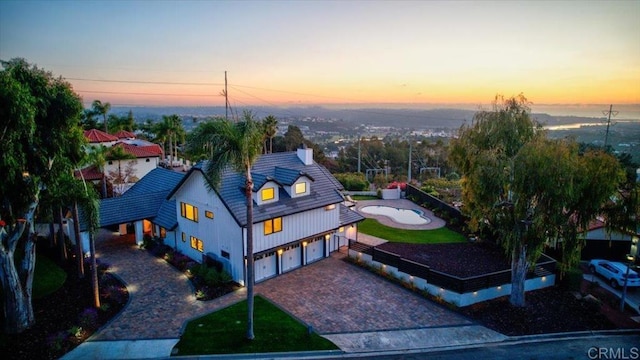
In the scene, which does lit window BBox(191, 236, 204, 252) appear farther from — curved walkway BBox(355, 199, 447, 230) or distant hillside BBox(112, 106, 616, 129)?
distant hillside BBox(112, 106, 616, 129)

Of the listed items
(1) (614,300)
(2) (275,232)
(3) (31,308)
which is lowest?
(1) (614,300)

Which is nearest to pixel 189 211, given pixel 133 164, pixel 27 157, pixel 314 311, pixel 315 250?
pixel 315 250

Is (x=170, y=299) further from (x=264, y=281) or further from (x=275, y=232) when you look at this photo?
(x=275, y=232)

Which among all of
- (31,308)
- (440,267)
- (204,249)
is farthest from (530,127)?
(31,308)

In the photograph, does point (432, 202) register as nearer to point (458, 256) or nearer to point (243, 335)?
point (458, 256)

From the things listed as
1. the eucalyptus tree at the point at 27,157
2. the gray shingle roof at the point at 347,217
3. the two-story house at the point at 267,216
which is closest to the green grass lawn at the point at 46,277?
the eucalyptus tree at the point at 27,157

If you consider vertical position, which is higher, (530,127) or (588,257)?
(530,127)
